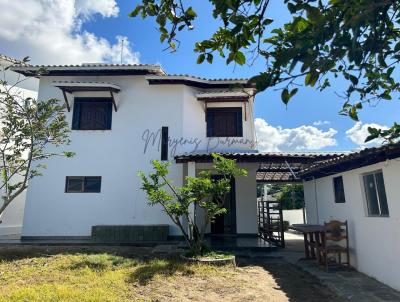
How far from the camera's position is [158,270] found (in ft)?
23.2

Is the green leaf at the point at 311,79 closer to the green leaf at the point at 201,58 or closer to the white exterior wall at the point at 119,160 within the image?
the green leaf at the point at 201,58

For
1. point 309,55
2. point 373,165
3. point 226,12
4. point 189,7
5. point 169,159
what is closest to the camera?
point 309,55

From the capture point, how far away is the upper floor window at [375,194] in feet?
22.5

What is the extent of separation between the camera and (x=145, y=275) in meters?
6.67

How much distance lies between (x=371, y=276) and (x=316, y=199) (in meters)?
3.85

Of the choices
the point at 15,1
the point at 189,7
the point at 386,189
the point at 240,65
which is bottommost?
the point at 386,189

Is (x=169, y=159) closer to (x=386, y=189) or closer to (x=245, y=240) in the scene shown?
(x=245, y=240)

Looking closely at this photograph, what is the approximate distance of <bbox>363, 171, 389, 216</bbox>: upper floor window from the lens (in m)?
6.85

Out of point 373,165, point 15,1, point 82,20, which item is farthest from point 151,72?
point 373,165

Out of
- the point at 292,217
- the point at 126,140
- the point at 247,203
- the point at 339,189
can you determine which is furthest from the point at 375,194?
the point at 292,217

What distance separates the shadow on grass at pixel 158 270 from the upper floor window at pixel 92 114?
6924 millimetres

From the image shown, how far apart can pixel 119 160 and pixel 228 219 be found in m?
5.42

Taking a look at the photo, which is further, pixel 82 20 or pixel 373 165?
pixel 82 20

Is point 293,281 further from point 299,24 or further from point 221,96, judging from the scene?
point 221,96
